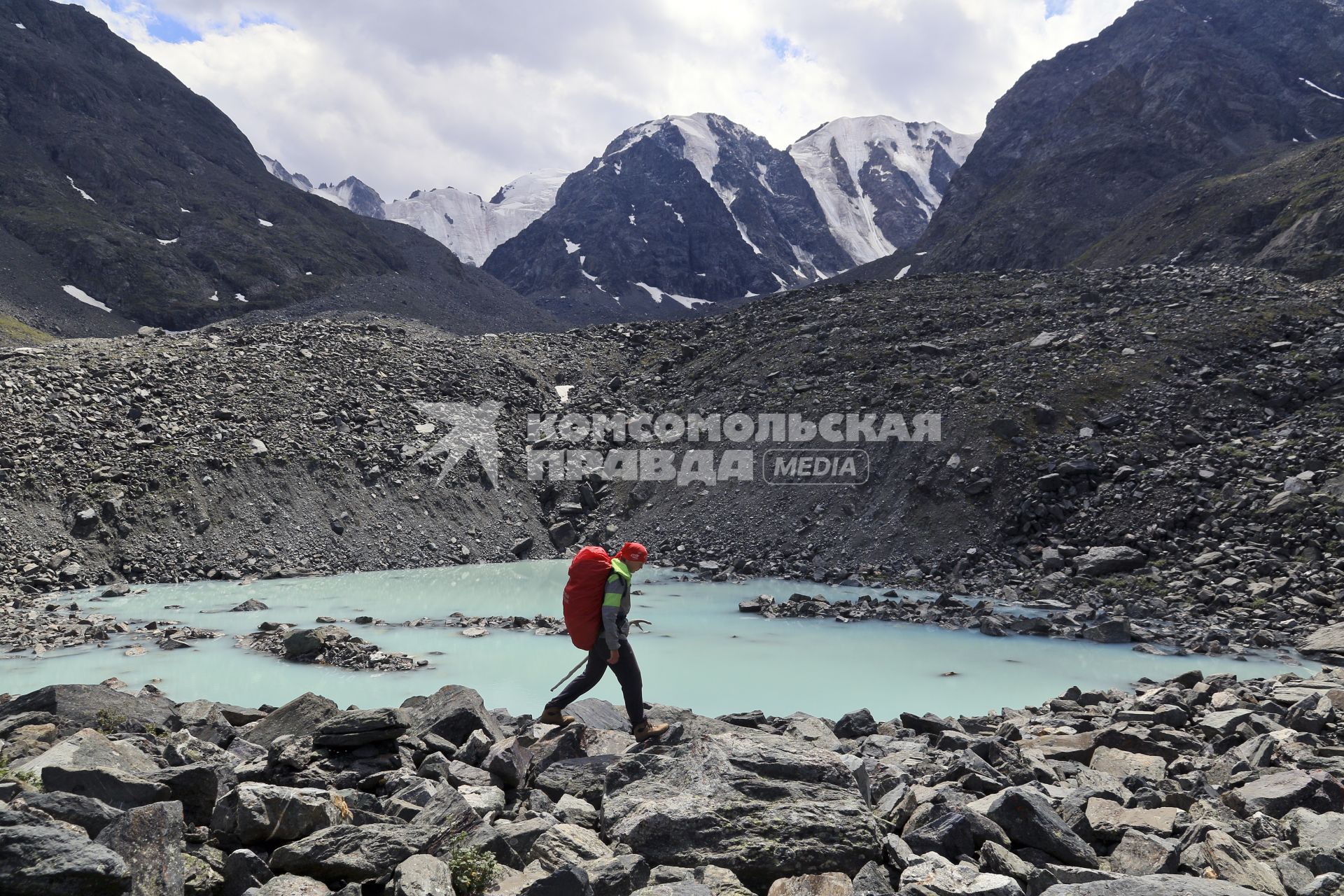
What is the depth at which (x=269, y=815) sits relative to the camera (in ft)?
18.1

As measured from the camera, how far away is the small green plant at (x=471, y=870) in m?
5.11

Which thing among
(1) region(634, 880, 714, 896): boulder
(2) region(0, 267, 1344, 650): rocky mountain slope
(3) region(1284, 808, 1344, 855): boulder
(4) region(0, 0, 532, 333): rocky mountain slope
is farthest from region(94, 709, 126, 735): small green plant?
(4) region(0, 0, 532, 333): rocky mountain slope

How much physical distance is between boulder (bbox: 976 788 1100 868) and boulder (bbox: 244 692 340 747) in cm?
673

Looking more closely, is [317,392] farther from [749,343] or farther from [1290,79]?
[1290,79]

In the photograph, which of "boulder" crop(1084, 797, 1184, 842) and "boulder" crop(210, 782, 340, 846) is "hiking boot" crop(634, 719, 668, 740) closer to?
"boulder" crop(210, 782, 340, 846)

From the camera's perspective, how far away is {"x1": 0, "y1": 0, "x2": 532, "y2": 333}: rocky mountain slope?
98.7 meters

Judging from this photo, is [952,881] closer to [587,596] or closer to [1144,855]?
[1144,855]

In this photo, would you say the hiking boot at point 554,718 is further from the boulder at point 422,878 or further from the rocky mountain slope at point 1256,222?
the rocky mountain slope at point 1256,222

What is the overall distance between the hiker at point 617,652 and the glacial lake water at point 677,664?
15.9 feet

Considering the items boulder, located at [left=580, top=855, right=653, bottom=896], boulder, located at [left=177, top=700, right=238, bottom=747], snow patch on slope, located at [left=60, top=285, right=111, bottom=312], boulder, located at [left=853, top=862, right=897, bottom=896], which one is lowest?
boulder, located at [left=177, top=700, right=238, bottom=747]

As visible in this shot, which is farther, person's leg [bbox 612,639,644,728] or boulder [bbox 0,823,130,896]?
person's leg [bbox 612,639,644,728]

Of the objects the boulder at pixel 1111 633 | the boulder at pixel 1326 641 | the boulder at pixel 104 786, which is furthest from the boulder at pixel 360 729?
the boulder at pixel 1326 641

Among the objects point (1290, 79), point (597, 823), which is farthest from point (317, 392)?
point (1290, 79)

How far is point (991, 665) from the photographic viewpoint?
18.1 meters
